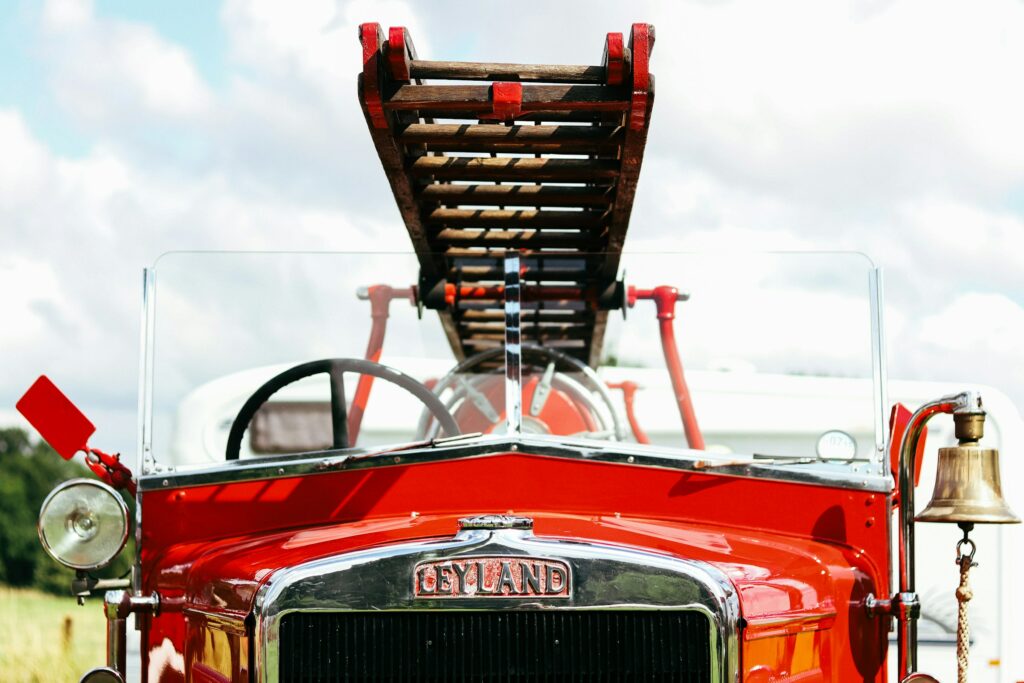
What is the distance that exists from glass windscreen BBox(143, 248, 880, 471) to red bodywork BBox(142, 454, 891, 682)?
7.1 inches

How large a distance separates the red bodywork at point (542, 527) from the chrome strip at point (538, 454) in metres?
0.02

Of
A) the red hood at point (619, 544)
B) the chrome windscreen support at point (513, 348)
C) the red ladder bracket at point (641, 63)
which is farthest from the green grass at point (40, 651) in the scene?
the red ladder bracket at point (641, 63)

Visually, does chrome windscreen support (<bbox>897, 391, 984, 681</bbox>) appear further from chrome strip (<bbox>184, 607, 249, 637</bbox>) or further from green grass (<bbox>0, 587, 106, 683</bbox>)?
green grass (<bbox>0, 587, 106, 683</bbox>)

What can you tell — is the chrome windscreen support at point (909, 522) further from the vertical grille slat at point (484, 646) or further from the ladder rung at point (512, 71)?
the ladder rung at point (512, 71)

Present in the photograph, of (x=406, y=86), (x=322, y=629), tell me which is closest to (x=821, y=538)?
(x=322, y=629)

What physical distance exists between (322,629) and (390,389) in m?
1.24

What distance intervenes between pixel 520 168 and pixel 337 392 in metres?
1.08

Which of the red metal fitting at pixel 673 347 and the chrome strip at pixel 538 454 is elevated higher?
the red metal fitting at pixel 673 347

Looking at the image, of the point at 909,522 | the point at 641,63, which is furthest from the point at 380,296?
the point at 909,522

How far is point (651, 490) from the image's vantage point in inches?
153

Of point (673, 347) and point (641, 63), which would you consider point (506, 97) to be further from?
point (673, 347)

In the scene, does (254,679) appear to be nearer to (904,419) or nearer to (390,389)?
(390,389)

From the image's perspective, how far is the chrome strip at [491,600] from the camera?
3012 mm

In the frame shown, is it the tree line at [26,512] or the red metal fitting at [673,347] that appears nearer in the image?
the red metal fitting at [673,347]
